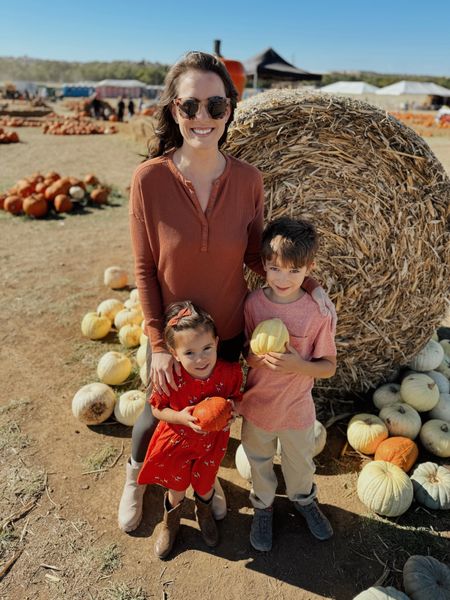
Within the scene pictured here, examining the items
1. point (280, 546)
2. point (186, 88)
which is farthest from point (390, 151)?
point (280, 546)

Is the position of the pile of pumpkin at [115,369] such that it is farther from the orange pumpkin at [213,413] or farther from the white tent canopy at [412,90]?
the white tent canopy at [412,90]

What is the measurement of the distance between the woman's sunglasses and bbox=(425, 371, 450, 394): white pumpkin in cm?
283

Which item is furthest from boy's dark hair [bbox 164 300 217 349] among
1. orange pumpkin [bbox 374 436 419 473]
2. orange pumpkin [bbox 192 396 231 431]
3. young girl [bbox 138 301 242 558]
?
orange pumpkin [bbox 374 436 419 473]

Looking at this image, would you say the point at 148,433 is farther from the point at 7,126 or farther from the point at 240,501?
the point at 7,126

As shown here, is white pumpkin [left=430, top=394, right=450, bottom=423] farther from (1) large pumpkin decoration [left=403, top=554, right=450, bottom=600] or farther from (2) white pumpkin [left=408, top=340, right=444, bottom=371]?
(1) large pumpkin decoration [left=403, top=554, right=450, bottom=600]

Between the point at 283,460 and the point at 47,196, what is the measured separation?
8095 mm

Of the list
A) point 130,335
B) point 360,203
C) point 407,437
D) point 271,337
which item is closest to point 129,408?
point 130,335

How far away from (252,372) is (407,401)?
1677 mm

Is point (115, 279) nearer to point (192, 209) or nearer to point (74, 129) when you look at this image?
point (192, 209)

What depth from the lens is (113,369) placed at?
3867 millimetres

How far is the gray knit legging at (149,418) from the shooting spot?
2484mm

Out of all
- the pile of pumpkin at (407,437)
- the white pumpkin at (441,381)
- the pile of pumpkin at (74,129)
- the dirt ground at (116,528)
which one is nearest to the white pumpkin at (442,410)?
the pile of pumpkin at (407,437)

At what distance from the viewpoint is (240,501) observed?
2.95 metres

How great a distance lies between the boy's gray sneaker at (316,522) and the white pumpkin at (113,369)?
73.8 inches
